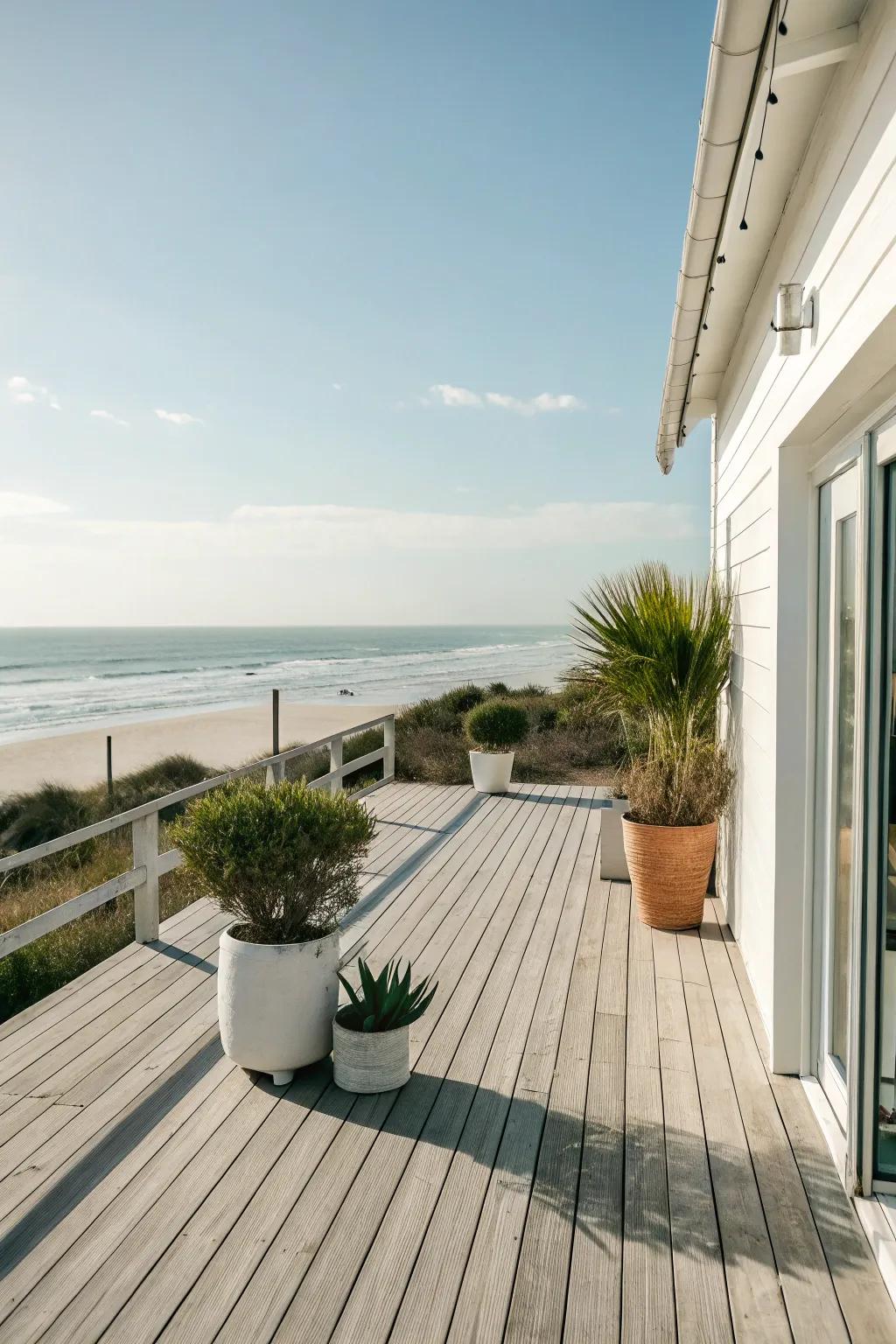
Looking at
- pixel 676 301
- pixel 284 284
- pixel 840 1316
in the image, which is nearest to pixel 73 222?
pixel 284 284

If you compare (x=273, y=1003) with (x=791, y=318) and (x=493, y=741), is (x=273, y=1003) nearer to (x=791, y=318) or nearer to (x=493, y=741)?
(x=791, y=318)

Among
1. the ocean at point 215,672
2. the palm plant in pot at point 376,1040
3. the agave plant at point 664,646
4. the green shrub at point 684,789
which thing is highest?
the agave plant at point 664,646

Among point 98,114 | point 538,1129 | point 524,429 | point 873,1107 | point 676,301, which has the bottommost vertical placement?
point 538,1129

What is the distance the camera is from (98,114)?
6.31m

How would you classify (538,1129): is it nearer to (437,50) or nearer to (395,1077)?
(395,1077)

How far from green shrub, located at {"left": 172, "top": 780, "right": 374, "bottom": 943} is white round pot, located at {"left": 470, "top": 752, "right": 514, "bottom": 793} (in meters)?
4.97

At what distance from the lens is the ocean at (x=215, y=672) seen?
1193 inches

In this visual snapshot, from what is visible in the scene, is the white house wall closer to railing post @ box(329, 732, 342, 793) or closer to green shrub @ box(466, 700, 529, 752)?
railing post @ box(329, 732, 342, 793)

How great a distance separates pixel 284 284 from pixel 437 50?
6498 millimetres

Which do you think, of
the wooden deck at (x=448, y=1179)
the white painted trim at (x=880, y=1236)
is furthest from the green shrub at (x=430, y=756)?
the white painted trim at (x=880, y=1236)

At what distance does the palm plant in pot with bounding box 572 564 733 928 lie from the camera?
13.7ft

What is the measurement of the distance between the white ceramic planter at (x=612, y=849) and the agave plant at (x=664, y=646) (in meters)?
0.67

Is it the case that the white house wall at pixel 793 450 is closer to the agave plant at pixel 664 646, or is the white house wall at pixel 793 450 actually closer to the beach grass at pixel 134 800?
the agave plant at pixel 664 646

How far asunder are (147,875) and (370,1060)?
1777 mm
